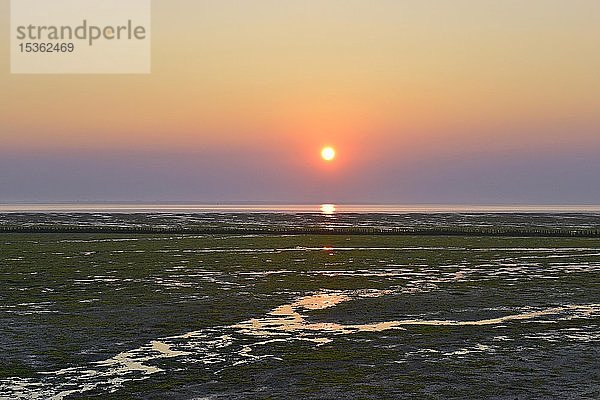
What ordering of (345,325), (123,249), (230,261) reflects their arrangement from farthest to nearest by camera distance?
(123,249)
(230,261)
(345,325)

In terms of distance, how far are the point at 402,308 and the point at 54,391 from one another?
17.6m

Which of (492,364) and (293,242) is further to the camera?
(293,242)

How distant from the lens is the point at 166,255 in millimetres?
61688

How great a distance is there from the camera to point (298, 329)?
27.1 metres

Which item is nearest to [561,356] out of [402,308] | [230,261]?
[402,308]

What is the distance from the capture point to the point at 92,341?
80.9ft

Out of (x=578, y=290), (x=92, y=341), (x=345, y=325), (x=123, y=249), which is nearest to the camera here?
(x=92, y=341)

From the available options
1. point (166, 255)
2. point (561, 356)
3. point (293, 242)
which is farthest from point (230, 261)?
point (561, 356)

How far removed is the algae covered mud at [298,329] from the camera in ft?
Answer: 62.9

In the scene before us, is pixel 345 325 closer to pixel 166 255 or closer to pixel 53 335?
pixel 53 335

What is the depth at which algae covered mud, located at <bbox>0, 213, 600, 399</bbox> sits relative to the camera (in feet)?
62.9

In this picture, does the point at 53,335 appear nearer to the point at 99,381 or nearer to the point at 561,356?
the point at 99,381

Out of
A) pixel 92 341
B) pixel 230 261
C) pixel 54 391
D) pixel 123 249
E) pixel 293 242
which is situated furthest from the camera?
pixel 293 242

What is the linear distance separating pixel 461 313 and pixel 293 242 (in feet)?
164
